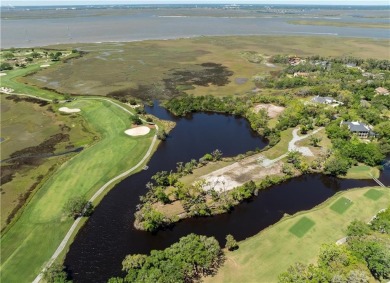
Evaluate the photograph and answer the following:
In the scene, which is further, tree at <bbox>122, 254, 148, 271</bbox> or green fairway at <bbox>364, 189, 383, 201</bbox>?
green fairway at <bbox>364, 189, 383, 201</bbox>

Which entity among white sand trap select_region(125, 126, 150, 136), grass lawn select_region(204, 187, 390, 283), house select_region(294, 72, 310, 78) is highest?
house select_region(294, 72, 310, 78)

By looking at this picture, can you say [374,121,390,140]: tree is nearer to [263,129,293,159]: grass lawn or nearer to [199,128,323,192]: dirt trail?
[199,128,323,192]: dirt trail

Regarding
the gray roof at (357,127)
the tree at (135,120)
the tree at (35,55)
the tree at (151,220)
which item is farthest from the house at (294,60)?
the tree at (35,55)

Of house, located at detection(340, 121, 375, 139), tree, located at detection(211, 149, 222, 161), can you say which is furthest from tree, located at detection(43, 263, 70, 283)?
house, located at detection(340, 121, 375, 139)

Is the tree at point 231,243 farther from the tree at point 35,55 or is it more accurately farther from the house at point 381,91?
the tree at point 35,55

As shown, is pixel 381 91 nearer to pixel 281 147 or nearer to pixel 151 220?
pixel 281 147
